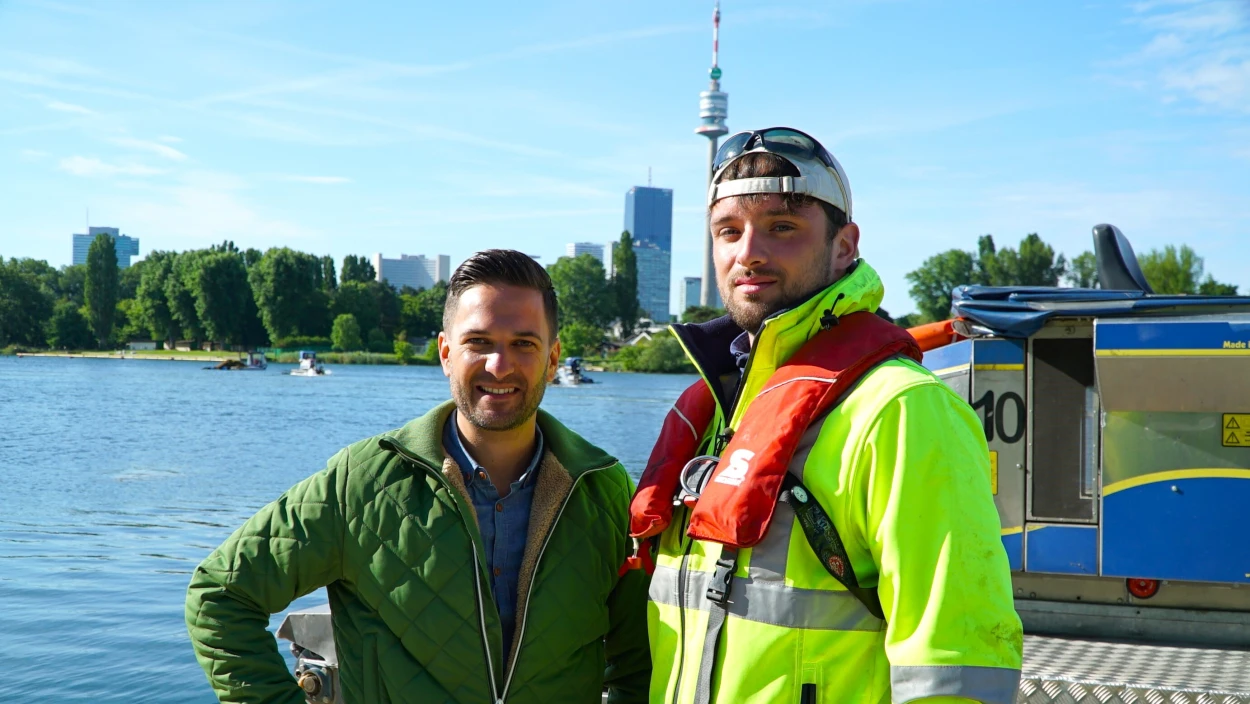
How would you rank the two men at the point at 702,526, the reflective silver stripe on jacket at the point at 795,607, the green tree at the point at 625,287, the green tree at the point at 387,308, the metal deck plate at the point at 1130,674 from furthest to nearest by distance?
the green tree at the point at 625,287, the green tree at the point at 387,308, the metal deck plate at the point at 1130,674, the reflective silver stripe on jacket at the point at 795,607, the two men at the point at 702,526

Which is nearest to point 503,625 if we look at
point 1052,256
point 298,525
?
point 298,525

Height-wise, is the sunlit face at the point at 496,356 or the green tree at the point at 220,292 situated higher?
the green tree at the point at 220,292

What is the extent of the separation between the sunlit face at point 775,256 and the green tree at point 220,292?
119379 millimetres

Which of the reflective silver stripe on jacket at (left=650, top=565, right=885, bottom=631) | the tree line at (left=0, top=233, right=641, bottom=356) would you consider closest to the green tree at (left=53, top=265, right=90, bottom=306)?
the tree line at (left=0, top=233, right=641, bottom=356)

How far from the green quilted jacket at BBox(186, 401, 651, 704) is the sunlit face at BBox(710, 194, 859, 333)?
86 cm

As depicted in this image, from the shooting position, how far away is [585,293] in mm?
142500

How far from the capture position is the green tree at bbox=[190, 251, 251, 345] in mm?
114312

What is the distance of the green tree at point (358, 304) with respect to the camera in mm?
127875

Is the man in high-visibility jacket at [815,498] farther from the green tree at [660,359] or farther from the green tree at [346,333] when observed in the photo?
the green tree at [346,333]

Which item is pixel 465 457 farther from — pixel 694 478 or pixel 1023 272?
pixel 1023 272

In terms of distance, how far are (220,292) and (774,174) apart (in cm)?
12138

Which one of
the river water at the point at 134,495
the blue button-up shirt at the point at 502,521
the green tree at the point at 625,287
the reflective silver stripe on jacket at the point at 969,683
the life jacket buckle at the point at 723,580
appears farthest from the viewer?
the green tree at the point at 625,287

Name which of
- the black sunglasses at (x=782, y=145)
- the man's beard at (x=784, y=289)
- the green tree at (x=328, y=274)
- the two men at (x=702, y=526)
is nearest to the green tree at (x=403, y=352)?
the green tree at (x=328, y=274)

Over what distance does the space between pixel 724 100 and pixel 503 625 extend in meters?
187
